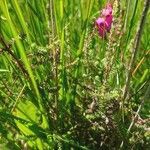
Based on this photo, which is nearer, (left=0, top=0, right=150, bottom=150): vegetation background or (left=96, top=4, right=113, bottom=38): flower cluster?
(left=0, top=0, right=150, bottom=150): vegetation background

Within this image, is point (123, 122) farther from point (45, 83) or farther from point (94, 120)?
point (45, 83)

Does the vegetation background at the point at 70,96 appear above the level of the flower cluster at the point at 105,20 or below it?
below

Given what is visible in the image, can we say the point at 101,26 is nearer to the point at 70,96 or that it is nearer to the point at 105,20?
the point at 105,20

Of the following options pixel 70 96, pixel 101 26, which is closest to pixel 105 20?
pixel 101 26

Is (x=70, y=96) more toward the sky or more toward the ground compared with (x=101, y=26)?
more toward the ground

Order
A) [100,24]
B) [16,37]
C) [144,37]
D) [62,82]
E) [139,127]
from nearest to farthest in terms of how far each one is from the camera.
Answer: [16,37]
[139,127]
[62,82]
[100,24]
[144,37]

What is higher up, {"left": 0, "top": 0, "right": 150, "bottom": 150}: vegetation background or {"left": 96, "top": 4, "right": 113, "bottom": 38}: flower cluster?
{"left": 96, "top": 4, "right": 113, "bottom": 38}: flower cluster

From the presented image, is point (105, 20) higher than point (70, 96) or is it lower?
higher

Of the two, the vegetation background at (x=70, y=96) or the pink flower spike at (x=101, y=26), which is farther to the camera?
the pink flower spike at (x=101, y=26)

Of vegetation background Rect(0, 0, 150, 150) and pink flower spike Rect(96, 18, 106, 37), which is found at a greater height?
pink flower spike Rect(96, 18, 106, 37)

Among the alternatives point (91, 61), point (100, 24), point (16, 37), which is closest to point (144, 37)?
point (100, 24)

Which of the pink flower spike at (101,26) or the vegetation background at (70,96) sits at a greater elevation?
the pink flower spike at (101,26)
